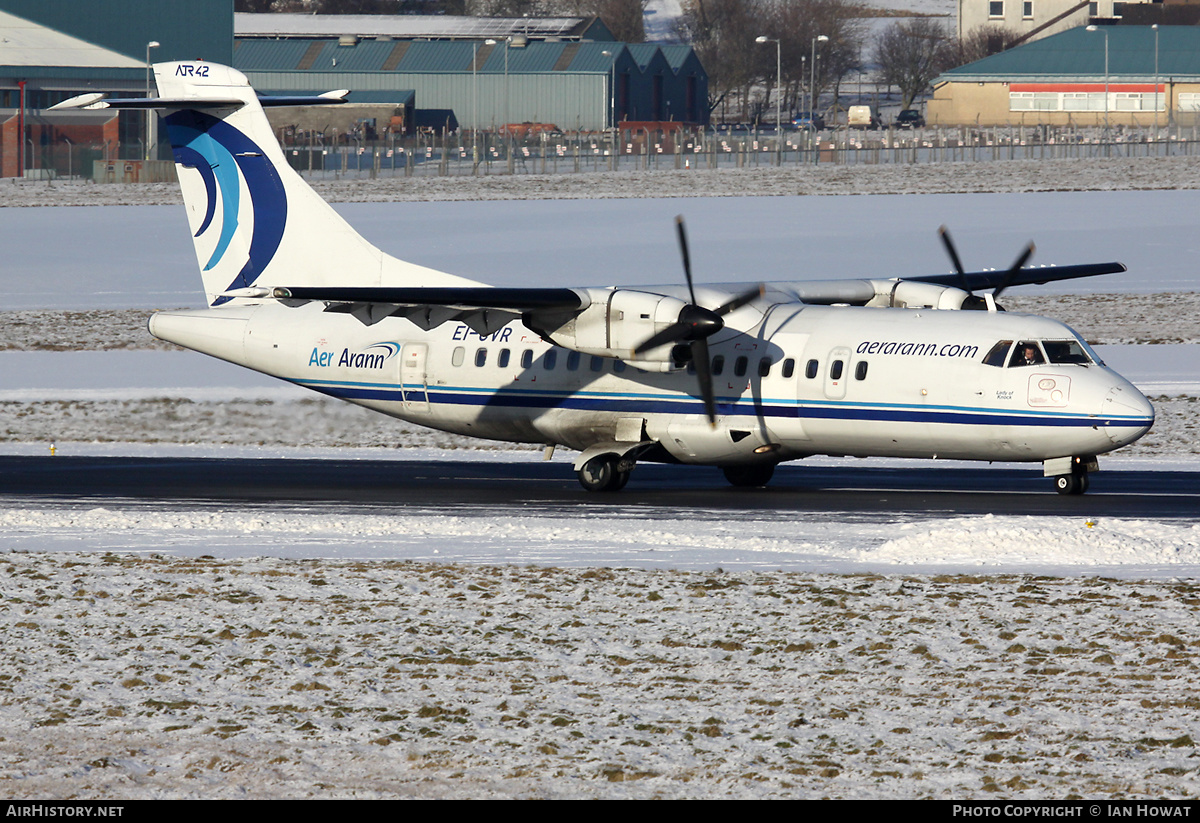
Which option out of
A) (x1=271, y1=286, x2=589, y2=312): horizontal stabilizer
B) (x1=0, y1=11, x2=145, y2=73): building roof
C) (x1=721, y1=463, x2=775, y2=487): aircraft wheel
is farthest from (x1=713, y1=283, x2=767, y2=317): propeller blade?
(x1=0, y1=11, x2=145, y2=73): building roof

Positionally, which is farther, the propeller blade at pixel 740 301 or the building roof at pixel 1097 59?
the building roof at pixel 1097 59

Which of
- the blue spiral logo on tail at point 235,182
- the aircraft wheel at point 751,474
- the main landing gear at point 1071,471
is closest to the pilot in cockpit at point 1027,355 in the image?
the main landing gear at point 1071,471

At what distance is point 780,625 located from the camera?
557 inches

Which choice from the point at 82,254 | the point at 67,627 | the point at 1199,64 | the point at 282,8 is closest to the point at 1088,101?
the point at 1199,64

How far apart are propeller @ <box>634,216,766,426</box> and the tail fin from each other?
5998mm

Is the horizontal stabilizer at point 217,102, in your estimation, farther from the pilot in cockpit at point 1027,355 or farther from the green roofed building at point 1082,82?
the green roofed building at point 1082,82

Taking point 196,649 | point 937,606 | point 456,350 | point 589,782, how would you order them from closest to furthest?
point 589,782
point 196,649
point 937,606
point 456,350

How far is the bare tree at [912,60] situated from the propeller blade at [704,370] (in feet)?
471

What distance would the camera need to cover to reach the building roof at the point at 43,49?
3757 inches

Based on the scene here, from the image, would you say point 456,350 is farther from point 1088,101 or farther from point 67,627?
point 1088,101

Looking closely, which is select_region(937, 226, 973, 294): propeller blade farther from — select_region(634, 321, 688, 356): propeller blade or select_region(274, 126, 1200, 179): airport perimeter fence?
select_region(274, 126, 1200, 179): airport perimeter fence

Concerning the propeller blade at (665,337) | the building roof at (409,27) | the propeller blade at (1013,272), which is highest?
the building roof at (409,27)

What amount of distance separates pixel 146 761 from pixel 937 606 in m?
7.91

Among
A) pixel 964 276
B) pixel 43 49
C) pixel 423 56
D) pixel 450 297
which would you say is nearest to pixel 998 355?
pixel 964 276
